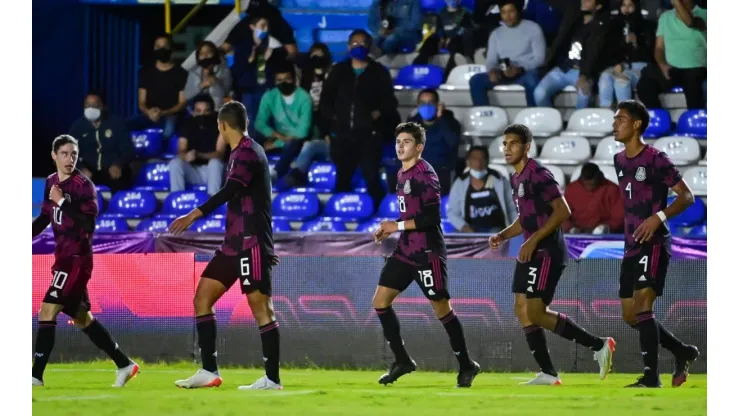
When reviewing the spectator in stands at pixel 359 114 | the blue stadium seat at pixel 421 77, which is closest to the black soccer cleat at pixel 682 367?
the spectator in stands at pixel 359 114

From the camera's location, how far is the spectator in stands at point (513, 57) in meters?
14.6

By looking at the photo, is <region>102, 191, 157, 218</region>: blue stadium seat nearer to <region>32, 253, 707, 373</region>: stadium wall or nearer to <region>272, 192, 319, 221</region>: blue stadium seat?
<region>272, 192, 319, 221</region>: blue stadium seat

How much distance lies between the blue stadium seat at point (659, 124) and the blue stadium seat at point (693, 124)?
0.15 m

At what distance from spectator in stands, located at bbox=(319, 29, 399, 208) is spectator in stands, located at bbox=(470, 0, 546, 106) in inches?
45.5

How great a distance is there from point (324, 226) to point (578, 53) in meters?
3.52

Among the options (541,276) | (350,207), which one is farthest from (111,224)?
(541,276)

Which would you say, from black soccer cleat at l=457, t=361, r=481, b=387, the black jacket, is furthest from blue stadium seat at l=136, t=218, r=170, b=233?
black soccer cleat at l=457, t=361, r=481, b=387

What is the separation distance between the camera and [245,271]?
8680mm

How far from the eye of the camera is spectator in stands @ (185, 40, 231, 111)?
15461 mm

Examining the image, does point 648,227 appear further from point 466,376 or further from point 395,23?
Answer: point 395,23

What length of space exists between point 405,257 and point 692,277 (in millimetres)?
2623

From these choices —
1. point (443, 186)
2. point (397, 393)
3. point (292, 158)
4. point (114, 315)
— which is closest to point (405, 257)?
point (397, 393)
